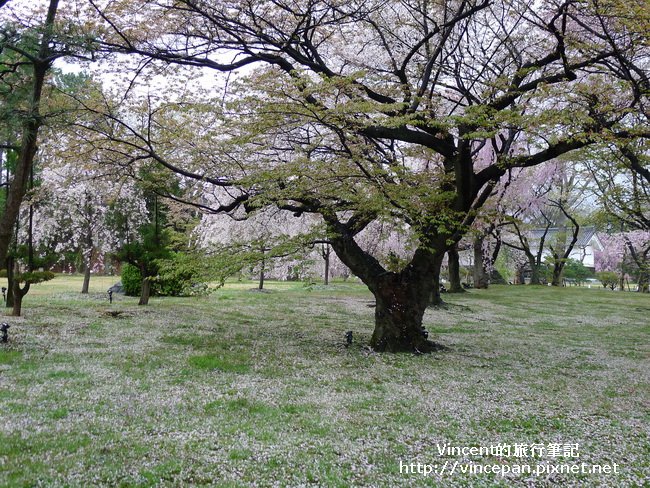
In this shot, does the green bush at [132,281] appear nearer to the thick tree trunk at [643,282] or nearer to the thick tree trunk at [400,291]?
the thick tree trunk at [400,291]

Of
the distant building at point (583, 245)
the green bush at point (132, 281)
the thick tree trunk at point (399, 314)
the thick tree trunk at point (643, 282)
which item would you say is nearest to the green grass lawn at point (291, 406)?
the thick tree trunk at point (399, 314)

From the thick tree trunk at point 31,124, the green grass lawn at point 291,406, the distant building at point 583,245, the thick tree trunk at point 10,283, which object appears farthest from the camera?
the distant building at point 583,245

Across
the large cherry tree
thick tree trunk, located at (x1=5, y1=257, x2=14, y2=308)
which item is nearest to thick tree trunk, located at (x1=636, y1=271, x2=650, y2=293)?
the large cherry tree

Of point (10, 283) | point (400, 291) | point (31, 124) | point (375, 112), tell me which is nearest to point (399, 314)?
point (400, 291)

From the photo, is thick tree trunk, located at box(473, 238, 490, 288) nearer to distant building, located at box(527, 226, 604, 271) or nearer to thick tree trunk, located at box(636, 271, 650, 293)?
thick tree trunk, located at box(636, 271, 650, 293)

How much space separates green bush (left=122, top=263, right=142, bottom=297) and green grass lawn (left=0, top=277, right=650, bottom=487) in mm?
8493

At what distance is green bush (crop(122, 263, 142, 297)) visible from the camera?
22.1m

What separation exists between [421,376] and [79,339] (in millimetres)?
7788

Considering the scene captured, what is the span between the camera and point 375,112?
9.32 m

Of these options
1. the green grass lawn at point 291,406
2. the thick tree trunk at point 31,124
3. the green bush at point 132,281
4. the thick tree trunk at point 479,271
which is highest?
the thick tree trunk at point 31,124

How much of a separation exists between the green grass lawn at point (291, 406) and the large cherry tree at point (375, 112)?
2752 mm

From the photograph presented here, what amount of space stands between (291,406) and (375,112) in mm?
5965

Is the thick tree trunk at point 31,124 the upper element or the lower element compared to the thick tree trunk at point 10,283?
upper

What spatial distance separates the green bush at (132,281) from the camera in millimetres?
22078
